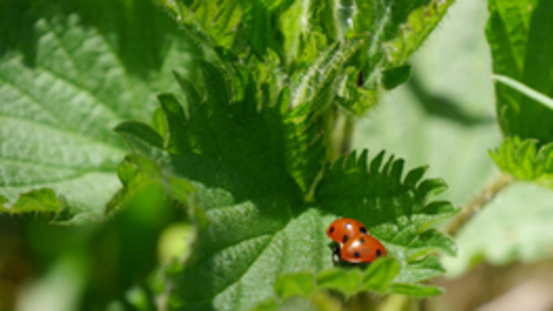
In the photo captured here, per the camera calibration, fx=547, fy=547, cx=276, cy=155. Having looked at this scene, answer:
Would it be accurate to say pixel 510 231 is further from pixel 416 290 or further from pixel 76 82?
pixel 76 82

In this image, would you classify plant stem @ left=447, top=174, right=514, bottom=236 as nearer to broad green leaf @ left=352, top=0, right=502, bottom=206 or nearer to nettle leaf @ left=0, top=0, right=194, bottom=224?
broad green leaf @ left=352, top=0, right=502, bottom=206

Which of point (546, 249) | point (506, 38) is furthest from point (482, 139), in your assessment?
point (506, 38)

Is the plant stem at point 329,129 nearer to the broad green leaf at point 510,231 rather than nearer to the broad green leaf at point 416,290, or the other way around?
the broad green leaf at point 416,290

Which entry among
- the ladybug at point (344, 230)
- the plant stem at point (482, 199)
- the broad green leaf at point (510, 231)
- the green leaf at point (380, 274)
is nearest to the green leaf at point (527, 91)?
the plant stem at point (482, 199)

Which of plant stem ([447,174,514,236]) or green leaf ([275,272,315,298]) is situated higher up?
green leaf ([275,272,315,298])

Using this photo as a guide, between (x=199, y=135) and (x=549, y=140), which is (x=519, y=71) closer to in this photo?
(x=549, y=140)

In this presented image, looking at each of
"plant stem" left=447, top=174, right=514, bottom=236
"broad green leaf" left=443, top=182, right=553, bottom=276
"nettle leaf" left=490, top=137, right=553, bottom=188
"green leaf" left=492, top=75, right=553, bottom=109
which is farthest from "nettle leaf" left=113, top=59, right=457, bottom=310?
"broad green leaf" left=443, top=182, right=553, bottom=276
